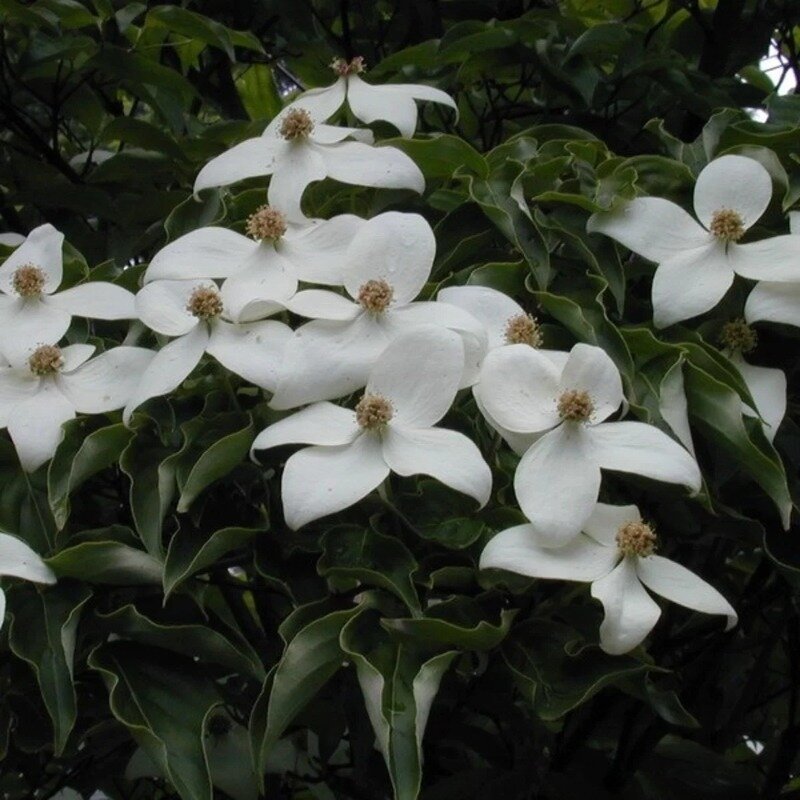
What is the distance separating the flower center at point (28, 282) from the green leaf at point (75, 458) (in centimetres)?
11

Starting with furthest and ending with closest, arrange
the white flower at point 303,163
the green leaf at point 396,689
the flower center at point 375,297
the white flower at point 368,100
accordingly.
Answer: the white flower at point 368,100
the white flower at point 303,163
the flower center at point 375,297
the green leaf at point 396,689

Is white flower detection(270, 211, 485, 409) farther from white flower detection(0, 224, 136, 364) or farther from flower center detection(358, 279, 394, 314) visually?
white flower detection(0, 224, 136, 364)

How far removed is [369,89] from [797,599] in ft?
1.47

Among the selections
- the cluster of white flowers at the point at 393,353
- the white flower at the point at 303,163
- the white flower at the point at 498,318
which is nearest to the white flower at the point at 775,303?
the cluster of white flowers at the point at 393,353

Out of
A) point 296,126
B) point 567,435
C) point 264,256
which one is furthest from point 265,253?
point 567,435

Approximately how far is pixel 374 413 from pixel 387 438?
0.01 metres

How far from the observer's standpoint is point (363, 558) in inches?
26.5

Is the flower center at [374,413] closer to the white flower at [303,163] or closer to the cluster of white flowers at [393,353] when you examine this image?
the cluster of white flowers at [393,353]

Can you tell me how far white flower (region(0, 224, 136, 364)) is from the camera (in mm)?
790

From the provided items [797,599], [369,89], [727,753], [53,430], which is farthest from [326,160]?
[727,753]

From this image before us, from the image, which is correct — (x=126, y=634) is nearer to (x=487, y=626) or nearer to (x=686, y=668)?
(x=487, y=626)

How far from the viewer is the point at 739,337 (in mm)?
776

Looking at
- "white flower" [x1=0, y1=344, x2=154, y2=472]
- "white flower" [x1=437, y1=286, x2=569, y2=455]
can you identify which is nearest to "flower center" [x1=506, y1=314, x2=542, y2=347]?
"white flower" [x1=437, y1=286, x2=569, y2=455]

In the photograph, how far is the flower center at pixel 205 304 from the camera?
28.8 inches
